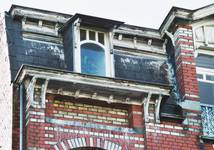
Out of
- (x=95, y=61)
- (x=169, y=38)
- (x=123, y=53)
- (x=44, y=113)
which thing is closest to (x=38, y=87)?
(x=44, y=113)

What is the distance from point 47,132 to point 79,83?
1493mm

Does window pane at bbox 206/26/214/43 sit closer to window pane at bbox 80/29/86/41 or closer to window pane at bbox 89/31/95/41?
window pane at bbox 89/31/95/41

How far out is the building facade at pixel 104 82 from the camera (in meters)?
18.4

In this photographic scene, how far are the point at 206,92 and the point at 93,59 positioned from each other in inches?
146

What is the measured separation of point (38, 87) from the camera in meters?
18.6

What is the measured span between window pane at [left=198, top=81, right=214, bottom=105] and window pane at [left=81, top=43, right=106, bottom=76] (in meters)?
3.04

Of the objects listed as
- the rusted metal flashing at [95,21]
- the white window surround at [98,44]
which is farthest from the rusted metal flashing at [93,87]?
the rusted metal flashing at [95,21]

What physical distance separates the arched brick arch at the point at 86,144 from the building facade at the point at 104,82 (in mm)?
25

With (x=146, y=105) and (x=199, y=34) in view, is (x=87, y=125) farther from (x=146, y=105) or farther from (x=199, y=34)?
(x=199, y=34)

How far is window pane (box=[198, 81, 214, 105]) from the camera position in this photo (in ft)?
70.5

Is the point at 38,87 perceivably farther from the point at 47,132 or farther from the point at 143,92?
the point at 143,92

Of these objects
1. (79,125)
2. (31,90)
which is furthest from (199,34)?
(31,90)

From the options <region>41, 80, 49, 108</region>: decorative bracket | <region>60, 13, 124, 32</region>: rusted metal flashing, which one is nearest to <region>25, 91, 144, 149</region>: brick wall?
<region>41, 80, 49, 108</region>: decorative bracket

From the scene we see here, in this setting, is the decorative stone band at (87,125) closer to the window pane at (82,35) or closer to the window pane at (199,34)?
the window pane at (82,35)
